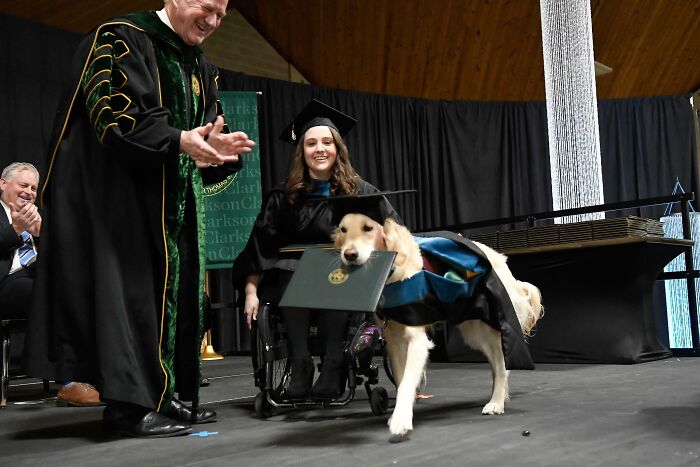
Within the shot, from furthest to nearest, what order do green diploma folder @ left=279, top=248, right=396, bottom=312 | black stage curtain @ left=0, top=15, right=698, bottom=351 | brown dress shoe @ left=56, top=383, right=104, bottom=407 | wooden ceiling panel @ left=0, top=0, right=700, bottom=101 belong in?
black stage curtain @ left=0, top=15, right=698, bottom=351 < wooden ceiling panel @ left=0, top=0, right=700, bottom=101 < brown dress shoe @ left=56, top=383, right=104, bottom=407 < green diploma folder @ left=279, top=248, right=396, bottom=312

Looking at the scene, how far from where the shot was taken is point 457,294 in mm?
2650

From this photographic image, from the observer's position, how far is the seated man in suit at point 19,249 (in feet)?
12.3

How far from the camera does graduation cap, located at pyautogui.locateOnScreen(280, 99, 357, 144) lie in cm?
322

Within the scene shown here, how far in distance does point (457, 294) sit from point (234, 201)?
4.77 meters

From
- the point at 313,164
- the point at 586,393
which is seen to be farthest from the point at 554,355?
the point at 313,164

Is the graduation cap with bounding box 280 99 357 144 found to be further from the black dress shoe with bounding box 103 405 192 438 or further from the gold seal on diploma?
the black dress shoe with bounding box 103 405 192 438

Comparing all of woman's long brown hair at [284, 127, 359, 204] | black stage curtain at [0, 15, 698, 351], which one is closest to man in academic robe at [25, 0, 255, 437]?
woman's long brown hair at [284, 127, 359, 204]

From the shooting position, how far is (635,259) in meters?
4.94

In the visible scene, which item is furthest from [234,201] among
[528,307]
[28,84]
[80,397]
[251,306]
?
[528,307]

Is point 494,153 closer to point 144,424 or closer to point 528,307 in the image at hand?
point 528,307

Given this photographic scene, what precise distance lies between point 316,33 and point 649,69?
4.74 m

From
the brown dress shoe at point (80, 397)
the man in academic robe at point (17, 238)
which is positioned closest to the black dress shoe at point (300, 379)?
the brown dress shoe at point (80, 397)

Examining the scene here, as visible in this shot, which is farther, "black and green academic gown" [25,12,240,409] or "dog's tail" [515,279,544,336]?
"dog's tail" [515,279,544,336]

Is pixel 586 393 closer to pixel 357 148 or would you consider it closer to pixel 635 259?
pixel 635 259
